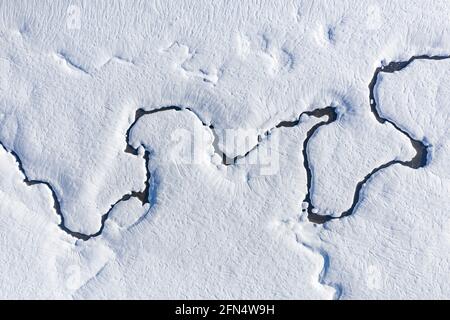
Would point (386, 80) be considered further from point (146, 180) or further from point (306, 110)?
point (146, 180)

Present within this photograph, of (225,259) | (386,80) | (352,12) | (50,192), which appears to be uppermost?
(352,12)

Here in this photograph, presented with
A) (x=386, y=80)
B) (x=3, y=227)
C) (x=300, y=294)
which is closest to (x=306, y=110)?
(x=386, y=80)

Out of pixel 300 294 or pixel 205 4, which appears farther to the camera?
pixel 205 4

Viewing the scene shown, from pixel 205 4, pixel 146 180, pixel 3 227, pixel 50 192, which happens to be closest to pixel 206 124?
pixel 146 180

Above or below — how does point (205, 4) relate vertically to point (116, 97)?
above

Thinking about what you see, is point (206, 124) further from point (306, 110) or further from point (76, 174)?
point (76, 174)
